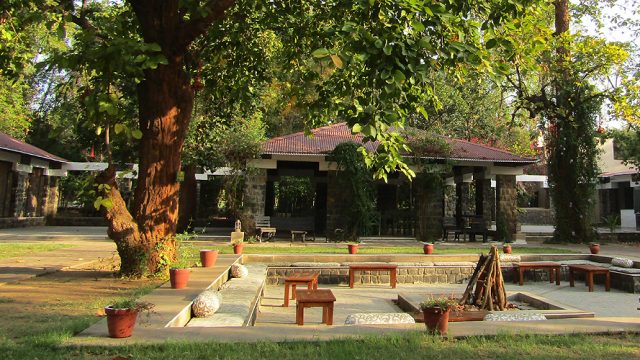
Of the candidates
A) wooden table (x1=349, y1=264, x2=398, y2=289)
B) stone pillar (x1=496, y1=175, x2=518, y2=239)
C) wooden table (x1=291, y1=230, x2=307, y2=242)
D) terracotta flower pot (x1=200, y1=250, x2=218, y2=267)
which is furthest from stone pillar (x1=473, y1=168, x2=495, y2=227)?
terracotta flower pot (x1=200, y1=250, x2=218, y2=267)

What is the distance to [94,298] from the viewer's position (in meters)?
5.92

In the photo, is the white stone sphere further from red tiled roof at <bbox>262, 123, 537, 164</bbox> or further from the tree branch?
red tiled roof at <bbox>262, 123, 537, 164</bbox>

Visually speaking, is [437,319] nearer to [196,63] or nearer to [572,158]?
[196,63]

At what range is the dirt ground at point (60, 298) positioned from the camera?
455cm

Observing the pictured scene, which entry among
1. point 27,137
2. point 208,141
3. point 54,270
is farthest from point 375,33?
point 27,137

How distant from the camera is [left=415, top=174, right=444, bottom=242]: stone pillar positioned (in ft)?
56.8

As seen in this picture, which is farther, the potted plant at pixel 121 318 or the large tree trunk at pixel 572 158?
the large tree trunk at pixel 572 158

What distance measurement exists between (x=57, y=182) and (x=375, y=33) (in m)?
23.1

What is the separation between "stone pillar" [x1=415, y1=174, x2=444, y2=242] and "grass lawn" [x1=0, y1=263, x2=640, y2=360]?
41.2 feet

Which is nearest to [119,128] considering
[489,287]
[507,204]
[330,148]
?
[489,287]

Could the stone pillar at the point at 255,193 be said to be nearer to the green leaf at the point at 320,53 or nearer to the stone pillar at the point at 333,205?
the stone pillar at the point at 333,205

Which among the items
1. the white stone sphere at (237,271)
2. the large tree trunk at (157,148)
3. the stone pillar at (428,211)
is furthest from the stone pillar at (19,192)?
the stone pillar at (428,211)

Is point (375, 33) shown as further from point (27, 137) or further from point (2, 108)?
point (27, 137)

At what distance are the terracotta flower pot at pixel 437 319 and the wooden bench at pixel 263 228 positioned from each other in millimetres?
11399
